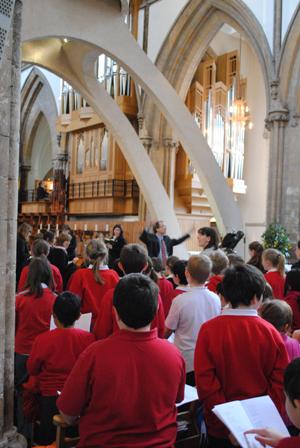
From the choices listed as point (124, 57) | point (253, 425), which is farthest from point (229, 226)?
point (253, 425)

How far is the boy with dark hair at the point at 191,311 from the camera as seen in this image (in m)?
2.96

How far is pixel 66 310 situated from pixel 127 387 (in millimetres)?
1099

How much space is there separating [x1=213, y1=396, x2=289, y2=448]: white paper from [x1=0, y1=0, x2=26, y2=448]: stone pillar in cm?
137

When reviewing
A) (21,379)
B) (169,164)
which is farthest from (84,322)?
(169,164)

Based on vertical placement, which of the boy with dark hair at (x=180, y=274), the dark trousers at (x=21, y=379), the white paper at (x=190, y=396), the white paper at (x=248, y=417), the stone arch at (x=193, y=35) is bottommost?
the dark trousers at (x=21, y=379)

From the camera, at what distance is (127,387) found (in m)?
1.69

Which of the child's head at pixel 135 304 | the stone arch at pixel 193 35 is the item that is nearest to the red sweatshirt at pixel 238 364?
the child's head at pixel 135 304

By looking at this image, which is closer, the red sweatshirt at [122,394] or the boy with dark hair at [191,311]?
the red sweatshirt at [122,394]

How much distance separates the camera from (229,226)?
33.2 ft

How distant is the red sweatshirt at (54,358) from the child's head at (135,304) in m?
1.00

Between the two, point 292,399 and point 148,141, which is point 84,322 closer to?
point 292,399

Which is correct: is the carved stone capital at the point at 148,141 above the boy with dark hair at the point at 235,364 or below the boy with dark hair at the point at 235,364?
above

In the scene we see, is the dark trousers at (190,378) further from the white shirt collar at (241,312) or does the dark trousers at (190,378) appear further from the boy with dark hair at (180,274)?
the white shirt collar at (241,312)

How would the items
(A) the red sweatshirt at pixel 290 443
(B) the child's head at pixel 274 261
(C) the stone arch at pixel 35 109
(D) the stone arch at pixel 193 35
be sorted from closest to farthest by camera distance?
(A) the red sweatshirt at pixel 290 443
(B) the child's head at pixel 274 261
(D) the stone arch at pixel 193 35
(C) the stone arch at pixel 35 109
